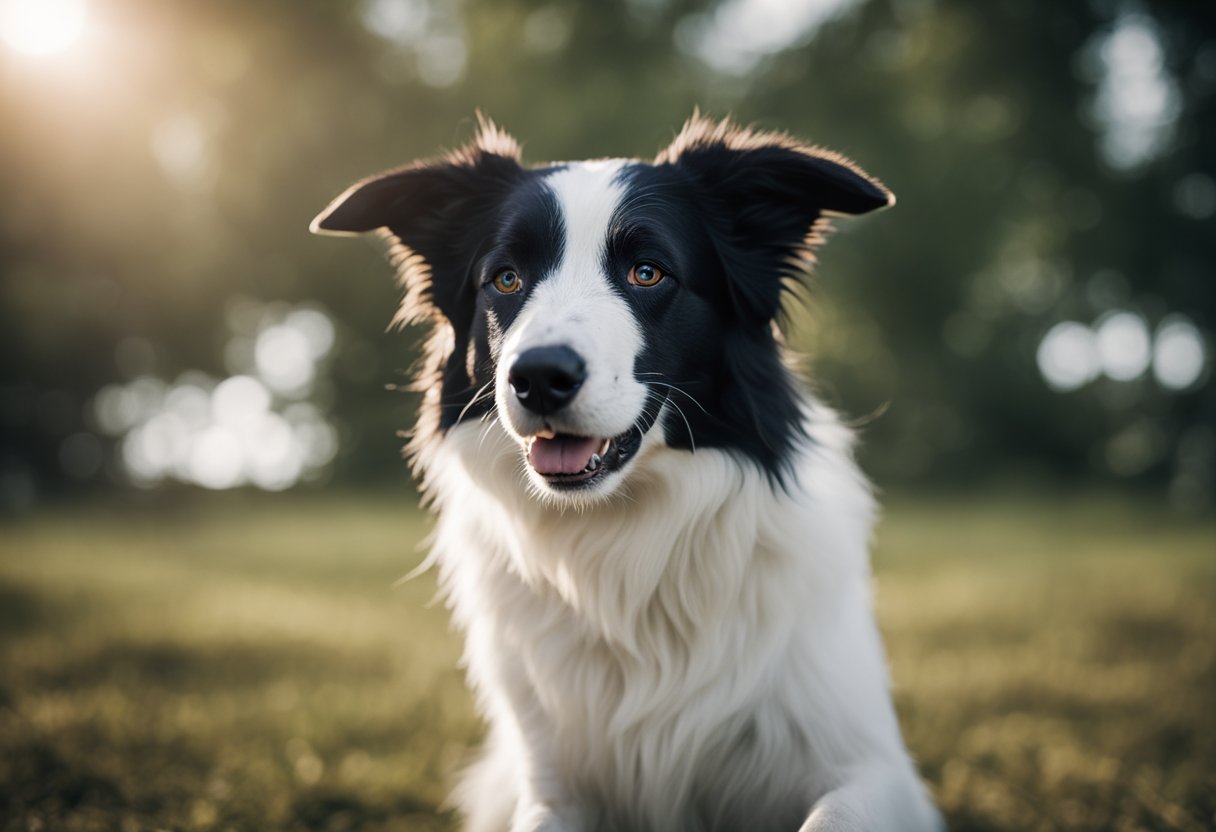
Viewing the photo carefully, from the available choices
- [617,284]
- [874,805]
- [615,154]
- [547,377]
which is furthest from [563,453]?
[615,154]

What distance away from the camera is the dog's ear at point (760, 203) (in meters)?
3.45

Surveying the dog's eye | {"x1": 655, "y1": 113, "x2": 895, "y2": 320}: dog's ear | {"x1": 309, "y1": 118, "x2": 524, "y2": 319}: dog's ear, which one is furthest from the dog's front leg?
{"x1": 309, "y1": 118, "x2": 524, "y2": 319}: dog's ear

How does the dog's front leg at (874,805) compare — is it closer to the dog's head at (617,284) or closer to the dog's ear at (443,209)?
the dog's head at (617,284)

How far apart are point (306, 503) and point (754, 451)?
17.8 metres

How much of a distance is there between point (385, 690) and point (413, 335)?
13.8ft

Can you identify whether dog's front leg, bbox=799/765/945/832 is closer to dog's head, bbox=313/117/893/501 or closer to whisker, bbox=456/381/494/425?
dog's head, bbox=313/117/893/501

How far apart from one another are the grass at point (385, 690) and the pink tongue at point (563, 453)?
1891 millimetres

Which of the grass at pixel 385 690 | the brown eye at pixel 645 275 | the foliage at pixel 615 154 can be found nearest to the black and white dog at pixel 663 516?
the brown eye at pixel 645 275

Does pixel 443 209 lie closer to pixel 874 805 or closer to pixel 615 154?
pixel 874 805

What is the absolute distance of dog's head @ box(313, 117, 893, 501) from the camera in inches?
117

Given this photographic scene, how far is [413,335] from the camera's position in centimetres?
926

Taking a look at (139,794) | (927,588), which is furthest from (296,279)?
(139,794)

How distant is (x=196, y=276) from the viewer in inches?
821

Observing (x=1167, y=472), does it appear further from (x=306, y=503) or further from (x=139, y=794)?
(x=139, y=794)
